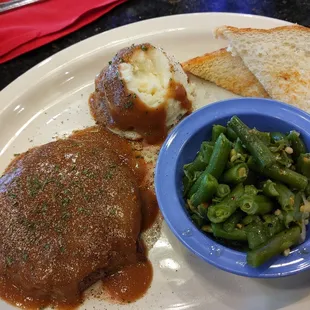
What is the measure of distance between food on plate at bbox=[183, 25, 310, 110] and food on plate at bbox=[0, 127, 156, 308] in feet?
3.45

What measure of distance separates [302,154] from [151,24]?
1768 millimetres

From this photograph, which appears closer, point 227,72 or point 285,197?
point 285,197

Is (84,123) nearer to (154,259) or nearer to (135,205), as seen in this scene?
(135,205)

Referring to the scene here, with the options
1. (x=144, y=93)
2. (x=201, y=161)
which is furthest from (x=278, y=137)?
(x=144, y=93)

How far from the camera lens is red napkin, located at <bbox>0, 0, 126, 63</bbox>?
3512mm

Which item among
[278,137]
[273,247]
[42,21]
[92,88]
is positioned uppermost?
[42,21]

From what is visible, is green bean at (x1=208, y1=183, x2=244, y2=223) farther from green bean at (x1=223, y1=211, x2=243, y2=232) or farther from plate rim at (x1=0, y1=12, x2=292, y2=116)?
plate rim at (x1=0, y1=12, x2=292, y2=116)

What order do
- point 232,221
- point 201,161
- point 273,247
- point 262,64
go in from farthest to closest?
1. point 262,64
2. point 201,161
3. point 232,221
4. point 273,247

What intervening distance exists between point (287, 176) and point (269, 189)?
0.39 feet

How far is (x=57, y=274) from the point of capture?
2355 millimetres

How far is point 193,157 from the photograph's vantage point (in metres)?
2.61

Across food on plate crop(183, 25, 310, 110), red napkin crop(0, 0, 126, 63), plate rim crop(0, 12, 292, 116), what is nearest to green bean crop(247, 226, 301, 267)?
food on plate crop(183, 25, 310, 110)

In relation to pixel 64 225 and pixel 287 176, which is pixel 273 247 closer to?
pixel 287 176

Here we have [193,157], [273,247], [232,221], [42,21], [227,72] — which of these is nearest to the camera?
[273,247]
